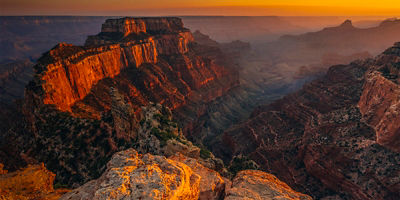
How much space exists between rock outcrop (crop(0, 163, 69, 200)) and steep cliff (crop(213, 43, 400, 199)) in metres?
50.2

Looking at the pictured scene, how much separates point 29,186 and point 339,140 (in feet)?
194

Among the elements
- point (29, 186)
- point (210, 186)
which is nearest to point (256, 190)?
point (210, 186)

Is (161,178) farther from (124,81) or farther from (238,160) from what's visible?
(124,81)

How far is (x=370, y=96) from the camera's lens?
51.0 metres

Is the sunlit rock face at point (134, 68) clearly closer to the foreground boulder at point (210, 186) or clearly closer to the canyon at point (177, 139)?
the canyon at point (177, 139)

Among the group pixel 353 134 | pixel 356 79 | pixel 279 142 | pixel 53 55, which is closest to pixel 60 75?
pixel 53 55

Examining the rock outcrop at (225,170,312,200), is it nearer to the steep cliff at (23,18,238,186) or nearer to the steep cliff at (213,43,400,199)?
the steep cliff at (23,18,238,186)

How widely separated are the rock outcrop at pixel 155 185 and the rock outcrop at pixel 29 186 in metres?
7.22

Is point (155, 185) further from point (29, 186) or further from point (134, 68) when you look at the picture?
point (134, 68)

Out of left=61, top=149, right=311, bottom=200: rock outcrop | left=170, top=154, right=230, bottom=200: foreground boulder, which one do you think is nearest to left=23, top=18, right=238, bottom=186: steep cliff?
left=170, top=154, right=230, bottom=200: foreground boulder

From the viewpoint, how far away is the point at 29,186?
68.5 feet

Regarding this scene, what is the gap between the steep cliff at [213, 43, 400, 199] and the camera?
41375mm

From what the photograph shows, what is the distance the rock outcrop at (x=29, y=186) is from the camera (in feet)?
61.5

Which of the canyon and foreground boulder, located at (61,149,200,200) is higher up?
foreground boulder, located at (61,149,200,200)
